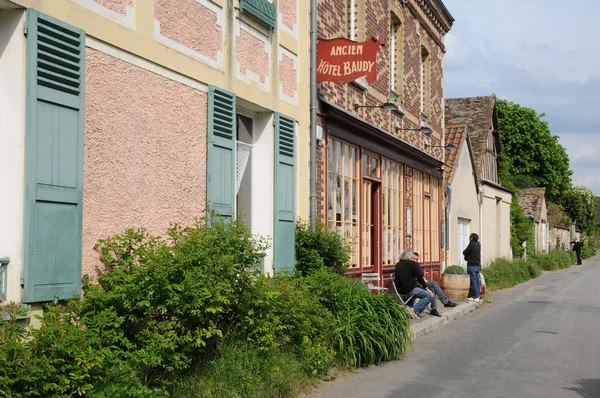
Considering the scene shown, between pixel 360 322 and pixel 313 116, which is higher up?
pixel 313 116

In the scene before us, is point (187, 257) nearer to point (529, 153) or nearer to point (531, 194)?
point (531, 194)

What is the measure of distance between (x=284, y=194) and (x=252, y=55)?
1.94 meters

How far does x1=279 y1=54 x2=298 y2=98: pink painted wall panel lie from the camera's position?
10727 millimetres

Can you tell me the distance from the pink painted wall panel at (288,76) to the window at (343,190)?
187cm

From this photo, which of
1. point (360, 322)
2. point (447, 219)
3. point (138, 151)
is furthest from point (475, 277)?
point (138, 151)

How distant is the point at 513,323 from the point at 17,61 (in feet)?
36.5

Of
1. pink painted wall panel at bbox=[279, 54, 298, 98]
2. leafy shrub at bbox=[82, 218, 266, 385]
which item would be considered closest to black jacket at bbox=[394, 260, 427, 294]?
pink painted wall panel at bbox=[279, 54, 298, 98]

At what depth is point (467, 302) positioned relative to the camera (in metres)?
17.7

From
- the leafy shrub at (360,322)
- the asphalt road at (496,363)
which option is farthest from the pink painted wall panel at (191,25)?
the asphalt road at (496,363)

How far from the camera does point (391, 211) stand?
16547mm

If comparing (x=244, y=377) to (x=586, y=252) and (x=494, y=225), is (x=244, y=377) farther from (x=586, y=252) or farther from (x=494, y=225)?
(x=586, y=252)

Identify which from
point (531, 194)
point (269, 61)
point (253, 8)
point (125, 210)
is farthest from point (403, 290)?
point (531, 194)

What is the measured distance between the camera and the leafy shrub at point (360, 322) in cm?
920

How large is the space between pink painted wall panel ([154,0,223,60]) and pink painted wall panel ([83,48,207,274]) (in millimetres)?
518
